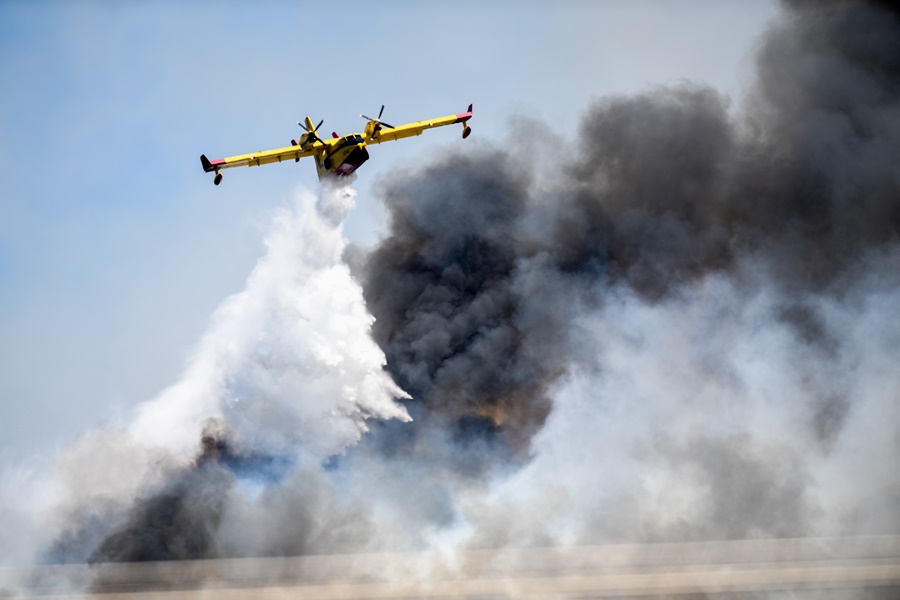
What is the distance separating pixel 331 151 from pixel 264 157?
5.04 metres

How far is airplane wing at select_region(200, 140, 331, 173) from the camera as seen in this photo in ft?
252

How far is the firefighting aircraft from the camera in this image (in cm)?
7731

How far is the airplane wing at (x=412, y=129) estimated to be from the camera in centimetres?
8044

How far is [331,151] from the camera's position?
79000 mm

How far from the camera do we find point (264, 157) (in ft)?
258

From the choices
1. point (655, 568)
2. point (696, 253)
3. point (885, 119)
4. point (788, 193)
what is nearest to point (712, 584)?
point (655, 568)

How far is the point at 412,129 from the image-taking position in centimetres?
8156

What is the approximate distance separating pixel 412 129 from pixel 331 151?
6884 mm

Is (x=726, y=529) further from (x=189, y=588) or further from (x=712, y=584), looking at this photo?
(x=189, y=588)

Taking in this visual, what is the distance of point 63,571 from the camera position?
72062 mm

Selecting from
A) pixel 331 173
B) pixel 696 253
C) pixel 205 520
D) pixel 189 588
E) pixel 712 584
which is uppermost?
pixel 331 173

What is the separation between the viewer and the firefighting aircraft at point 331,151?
3044 inches

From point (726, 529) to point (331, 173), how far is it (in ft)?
131

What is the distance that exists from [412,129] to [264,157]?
11.7 m
